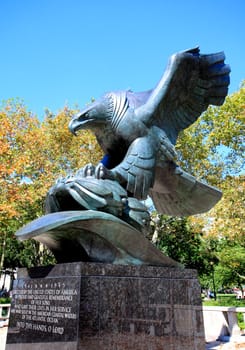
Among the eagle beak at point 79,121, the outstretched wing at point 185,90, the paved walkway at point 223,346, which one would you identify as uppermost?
the outstretched wing at point 185,90

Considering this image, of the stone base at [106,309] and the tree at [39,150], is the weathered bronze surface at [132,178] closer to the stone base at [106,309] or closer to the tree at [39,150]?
the stone base at [106,309]

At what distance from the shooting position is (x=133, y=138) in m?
5.23

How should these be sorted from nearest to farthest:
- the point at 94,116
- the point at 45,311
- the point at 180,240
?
the point at 45,311
the point at 94,116
the point at 180,240

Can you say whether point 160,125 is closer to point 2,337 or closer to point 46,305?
point 46,305

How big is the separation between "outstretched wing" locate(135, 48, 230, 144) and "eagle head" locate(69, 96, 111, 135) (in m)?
0.49

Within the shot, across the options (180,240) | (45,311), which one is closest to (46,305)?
(45,311)

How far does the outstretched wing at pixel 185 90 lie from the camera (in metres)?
5.42

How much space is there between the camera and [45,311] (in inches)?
160

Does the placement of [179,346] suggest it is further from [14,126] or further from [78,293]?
[14,126]

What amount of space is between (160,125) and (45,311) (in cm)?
332

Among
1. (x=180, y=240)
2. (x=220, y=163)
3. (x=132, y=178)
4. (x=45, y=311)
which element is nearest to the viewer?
(x=45, y=311)

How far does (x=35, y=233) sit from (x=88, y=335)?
127cm

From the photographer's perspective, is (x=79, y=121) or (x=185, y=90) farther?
(x=185, y=90)

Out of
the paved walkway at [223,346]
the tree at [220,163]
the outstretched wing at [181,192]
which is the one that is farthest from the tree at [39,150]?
the outstretched wing at [181,192]
